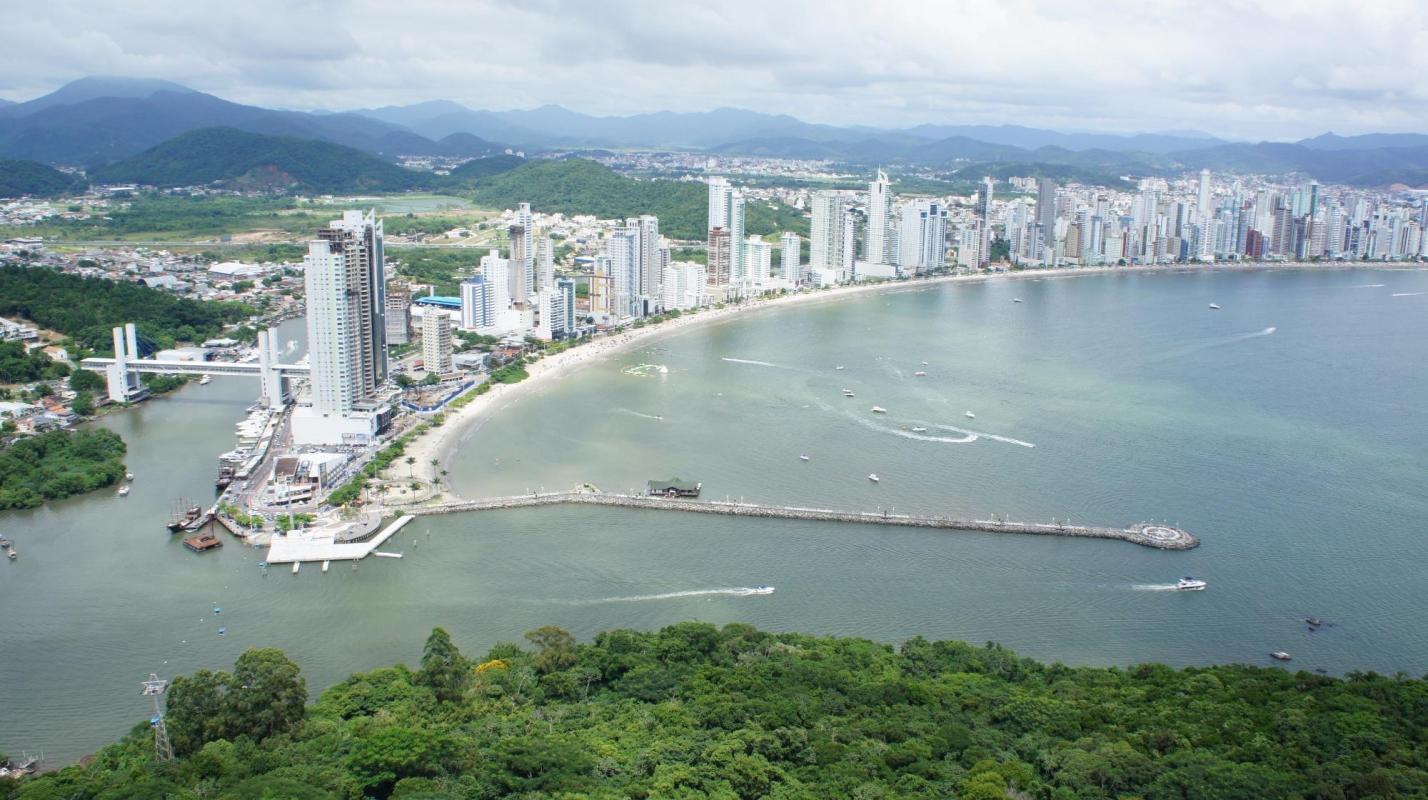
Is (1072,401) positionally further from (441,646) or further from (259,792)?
(259,792)

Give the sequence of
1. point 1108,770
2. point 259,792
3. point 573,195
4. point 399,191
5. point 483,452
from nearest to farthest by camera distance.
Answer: point 259,792 → point 1108,770 → point 483,452 → point 573,195 → point 399,191

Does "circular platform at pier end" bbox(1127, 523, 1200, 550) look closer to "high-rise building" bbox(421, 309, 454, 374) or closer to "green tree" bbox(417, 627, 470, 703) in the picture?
"green tree" bbox(417, 627, 470, 703)

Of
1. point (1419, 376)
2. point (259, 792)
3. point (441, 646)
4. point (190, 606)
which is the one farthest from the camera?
point (1419, 376)

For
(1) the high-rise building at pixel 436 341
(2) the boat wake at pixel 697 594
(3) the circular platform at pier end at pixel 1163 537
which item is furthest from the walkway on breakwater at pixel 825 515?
(1) the high-rise building at pixel 436 341

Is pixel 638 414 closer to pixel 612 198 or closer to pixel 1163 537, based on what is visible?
pixel 1163 537

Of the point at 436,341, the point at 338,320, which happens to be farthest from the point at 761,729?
the point at 436,341

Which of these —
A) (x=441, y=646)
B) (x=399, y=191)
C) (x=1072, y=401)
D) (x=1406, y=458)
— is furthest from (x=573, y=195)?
(x=441, y=646)

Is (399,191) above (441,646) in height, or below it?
above
